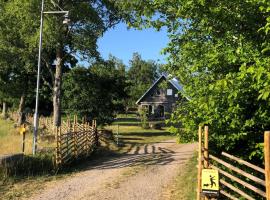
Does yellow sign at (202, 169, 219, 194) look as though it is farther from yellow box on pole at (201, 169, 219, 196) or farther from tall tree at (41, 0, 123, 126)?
tall tree at (41, 0, 123, 126)

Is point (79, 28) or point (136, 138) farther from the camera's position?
point (136, 138)

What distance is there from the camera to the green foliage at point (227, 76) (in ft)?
26.4

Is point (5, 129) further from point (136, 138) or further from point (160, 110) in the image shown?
point (160, 110)

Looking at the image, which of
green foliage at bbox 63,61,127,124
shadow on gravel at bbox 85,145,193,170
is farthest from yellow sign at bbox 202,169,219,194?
green foliage at bbox 63,61,127,124

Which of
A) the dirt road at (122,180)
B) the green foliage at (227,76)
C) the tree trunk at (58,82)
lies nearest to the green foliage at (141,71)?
the tree trunk at (58,82)

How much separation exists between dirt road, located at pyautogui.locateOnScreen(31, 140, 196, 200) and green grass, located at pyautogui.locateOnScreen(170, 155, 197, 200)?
0.32 m

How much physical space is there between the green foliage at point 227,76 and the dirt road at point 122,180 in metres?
3.84

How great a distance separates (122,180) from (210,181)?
7.28 metres

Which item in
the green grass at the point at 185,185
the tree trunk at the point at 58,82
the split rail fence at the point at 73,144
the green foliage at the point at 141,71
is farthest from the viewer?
the green foliage at the point at 141,71

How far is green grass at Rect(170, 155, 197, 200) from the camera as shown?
1246 cm

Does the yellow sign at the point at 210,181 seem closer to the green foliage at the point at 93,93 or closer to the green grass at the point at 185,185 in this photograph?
the green grass at the point at 185,185

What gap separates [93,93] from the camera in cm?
3403

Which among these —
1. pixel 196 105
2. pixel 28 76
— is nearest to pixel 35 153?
pixel 196 105

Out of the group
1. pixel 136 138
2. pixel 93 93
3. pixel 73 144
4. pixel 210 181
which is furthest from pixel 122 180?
pixel 136 138
